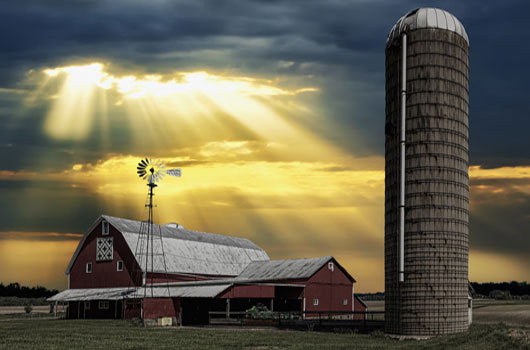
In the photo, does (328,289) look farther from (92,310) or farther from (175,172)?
(92,310)

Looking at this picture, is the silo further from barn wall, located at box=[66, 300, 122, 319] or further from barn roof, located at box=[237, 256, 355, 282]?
barn wall, located at box=[66, 300, 122, 319]

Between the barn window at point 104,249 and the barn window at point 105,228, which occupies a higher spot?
the barn window at point 105,228

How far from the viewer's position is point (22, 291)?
138125 mm

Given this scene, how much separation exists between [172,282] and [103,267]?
→ 22.4 ft

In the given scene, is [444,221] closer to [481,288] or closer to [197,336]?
[197,336]

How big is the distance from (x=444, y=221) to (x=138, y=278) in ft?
109

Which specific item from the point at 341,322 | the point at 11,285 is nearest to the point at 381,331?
the point at 341,322

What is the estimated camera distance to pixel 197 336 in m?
34.8

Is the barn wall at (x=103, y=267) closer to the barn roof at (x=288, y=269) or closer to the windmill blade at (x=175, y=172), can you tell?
the windmill blade at (x=175, y=172)

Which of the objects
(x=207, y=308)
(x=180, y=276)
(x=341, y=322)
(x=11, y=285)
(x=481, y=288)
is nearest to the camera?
(x=341, y=322)

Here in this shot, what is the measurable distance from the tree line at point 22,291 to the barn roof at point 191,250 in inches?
3013

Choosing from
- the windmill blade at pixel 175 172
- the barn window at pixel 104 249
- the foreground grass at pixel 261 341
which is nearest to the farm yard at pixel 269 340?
the foreground grass at pixel 261 341

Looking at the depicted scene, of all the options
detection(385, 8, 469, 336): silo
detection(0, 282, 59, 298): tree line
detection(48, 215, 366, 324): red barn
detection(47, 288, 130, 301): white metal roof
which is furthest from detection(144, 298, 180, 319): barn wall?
detection(0, 282, 59, 298): tree line

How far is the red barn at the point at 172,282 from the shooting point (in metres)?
53.5
